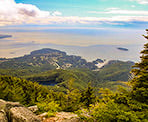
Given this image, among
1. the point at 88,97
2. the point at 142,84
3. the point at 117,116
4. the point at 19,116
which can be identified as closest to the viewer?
the point at 117,116

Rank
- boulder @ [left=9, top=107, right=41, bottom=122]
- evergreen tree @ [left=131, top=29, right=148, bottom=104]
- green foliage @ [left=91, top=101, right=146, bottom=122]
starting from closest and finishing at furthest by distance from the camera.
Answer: green foliage @ [left=91, top=101, right=146, bottom=122], boulder @ [left=9, top=107, right=41, bottom=122], evergreen tree @ [left=131, top=29, right=148, bottom=104]

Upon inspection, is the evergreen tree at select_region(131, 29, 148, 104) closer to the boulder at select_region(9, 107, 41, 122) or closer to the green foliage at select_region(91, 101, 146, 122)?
the green foliage at select_region(91, 101, 146, 122)

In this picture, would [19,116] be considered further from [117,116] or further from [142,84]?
[142,84]

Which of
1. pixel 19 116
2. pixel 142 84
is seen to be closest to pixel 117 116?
pixel 142 84

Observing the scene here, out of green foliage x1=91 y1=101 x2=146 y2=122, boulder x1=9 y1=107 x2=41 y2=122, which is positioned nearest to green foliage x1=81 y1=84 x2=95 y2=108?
boulder x1=9 y1=107 x2=41 y2=122

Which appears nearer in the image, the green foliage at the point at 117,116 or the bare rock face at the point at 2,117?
the green foliage at the point at 117,116

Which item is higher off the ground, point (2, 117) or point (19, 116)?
point (2, 117)

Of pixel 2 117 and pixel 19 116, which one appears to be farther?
pixel 19 116

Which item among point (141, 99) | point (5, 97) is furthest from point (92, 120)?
point (5, 97)

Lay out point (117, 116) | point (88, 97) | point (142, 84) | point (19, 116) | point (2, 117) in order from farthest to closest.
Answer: point (88, 97) < point (142, 84) < point (19, 116) < point (2, 117) < point (117, 116)

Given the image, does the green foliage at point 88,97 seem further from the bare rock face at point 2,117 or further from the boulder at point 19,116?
the bare rock face at point 2,117

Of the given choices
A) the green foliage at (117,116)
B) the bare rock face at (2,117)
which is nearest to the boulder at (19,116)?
the bare rock face at (2,117)

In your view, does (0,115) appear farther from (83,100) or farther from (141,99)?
(83,100)
